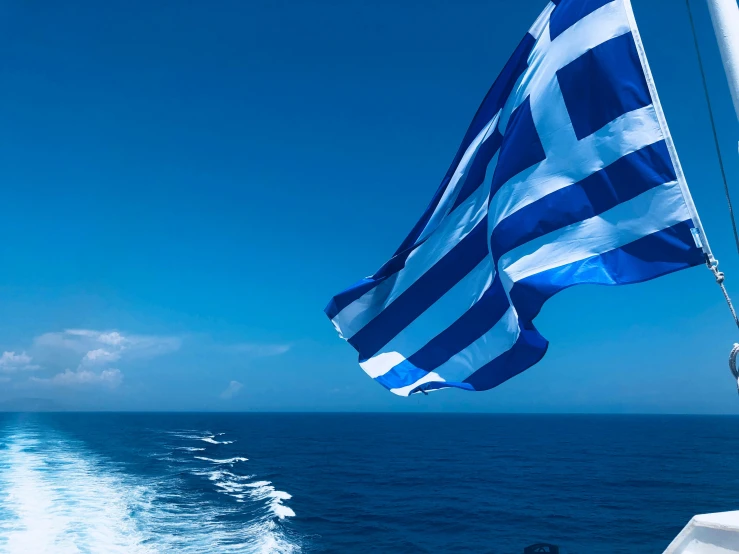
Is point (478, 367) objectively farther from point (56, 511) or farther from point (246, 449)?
point (246, 449)

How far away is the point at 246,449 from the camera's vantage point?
242ft

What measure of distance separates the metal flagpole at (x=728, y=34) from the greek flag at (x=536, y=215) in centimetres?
92

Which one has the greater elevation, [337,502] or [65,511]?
[65,511]

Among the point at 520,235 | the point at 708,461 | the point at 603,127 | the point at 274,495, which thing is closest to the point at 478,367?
the point at 520,235

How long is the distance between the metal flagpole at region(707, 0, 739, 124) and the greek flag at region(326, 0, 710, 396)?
923 mm

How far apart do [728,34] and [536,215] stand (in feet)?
7.73

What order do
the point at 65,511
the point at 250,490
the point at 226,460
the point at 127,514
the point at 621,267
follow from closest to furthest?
the point at 621,267 → the point at 65,511 → the point at 127,514 → the point at 250,490 → the point at 226,460

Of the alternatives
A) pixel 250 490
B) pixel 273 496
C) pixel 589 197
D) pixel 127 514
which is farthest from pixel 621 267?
pixel 250 490

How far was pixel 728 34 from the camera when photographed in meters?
3.63

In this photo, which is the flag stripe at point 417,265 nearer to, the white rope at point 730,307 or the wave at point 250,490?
the white rope at point 730,307

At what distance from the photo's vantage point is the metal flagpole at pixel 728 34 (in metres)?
3.60

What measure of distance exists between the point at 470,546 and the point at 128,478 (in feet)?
87.2

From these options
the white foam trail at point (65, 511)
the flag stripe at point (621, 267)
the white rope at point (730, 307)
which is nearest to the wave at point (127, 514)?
the white foam trail at point (65, 511)

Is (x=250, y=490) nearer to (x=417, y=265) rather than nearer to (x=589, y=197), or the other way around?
(x=417, y=265)
